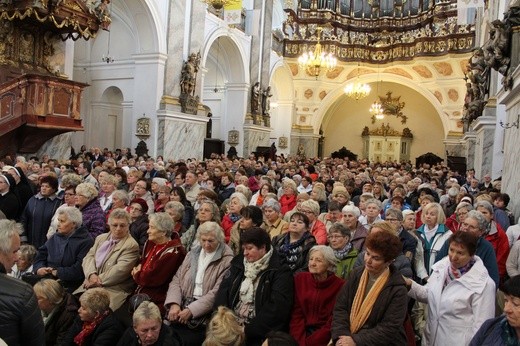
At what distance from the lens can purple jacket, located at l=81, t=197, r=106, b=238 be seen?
17.3ft

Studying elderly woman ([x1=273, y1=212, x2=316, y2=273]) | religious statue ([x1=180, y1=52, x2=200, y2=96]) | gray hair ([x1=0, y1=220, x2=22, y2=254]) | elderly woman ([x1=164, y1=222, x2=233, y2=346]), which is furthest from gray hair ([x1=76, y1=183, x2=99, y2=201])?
religious statue ([x1=180, y1=52, x2=200, y2=96])

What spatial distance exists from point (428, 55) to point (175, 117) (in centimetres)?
1323

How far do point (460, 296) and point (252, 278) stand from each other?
139 cm

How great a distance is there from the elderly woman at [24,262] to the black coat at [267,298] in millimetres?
1899

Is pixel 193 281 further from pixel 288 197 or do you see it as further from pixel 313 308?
pixel 288 197

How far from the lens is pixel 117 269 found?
13.7 ft

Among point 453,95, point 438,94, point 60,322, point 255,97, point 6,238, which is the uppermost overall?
point 438,94

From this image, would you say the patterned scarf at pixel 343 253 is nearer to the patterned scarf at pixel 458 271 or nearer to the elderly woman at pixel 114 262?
the patterned scarf at pixel 458 271

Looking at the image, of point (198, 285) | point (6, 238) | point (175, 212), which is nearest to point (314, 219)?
point (175, 212)

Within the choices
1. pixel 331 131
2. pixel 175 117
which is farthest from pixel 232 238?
pixel 331 131

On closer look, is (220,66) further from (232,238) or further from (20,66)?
(232,238)

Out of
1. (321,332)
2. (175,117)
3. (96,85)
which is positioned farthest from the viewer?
(96,85)

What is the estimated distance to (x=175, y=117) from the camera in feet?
52.5

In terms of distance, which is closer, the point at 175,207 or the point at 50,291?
the point at 50,291
